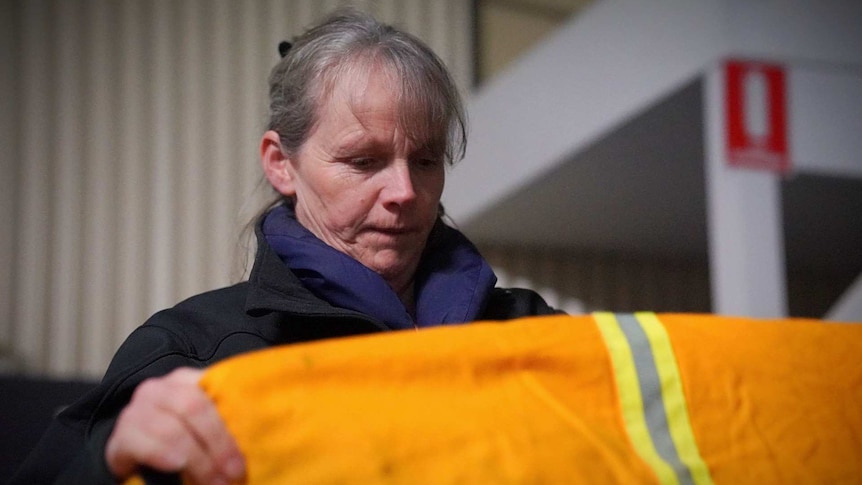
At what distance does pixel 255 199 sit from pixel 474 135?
6.49 ft

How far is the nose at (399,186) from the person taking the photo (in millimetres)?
885

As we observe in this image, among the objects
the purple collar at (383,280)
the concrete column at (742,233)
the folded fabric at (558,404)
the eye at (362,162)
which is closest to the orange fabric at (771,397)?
the folded fabric at (558,404)

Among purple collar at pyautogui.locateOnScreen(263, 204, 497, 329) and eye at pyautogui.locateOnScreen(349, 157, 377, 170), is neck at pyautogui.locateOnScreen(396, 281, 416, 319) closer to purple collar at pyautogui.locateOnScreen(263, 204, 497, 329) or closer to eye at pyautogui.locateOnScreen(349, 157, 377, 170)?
purple collar at pyautogui.locateOnScreen(263, 204, 497, 329)

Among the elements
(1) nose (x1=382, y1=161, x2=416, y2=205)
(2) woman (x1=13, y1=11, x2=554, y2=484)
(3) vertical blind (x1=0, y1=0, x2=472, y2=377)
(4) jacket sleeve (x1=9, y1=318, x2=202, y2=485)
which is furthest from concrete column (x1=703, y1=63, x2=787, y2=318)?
(3) vertical blind (x1=0, y1=0, x2=472, y2=377)

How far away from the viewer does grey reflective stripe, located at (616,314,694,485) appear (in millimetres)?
708

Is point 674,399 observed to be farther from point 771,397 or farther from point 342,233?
point 342,233

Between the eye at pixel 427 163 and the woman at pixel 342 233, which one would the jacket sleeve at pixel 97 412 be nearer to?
the woman at pixel 342 233

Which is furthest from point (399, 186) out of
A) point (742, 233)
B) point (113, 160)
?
point (113, 160)

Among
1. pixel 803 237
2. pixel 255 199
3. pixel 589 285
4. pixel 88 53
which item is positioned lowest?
pixel 589 285

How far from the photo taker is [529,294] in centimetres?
99

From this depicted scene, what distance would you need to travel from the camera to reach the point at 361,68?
0.91 m

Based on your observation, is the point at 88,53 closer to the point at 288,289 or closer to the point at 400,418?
the point at 288,289

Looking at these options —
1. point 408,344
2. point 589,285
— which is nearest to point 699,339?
point 408,344

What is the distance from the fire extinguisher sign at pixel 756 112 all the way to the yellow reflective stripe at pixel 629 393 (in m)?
1.13
